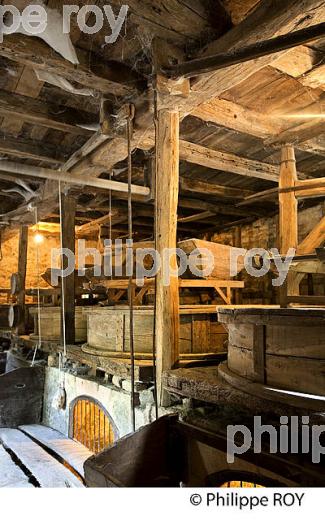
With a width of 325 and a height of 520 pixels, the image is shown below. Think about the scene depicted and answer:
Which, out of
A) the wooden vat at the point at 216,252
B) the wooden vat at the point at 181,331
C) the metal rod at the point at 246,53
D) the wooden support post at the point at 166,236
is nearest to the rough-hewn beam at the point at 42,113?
the wooden support post at the point at 166,236

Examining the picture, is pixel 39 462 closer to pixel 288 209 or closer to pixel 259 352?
pixel 259 352

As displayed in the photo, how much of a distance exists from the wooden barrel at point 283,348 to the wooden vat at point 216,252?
2.03 metres

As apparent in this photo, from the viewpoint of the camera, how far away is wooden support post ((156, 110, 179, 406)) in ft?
11.1

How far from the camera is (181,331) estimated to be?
14.2ft

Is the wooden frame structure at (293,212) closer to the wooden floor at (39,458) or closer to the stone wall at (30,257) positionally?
the wooden floor at (39,458)

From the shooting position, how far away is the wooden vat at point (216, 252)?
490 centimetres

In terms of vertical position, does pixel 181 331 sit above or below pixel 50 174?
below

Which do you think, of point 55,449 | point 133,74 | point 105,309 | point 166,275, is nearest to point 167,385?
point 166,275

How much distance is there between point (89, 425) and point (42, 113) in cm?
417

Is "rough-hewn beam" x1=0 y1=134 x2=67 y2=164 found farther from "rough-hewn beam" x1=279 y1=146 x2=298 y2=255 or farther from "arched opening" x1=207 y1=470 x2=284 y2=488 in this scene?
"arched opening" x1=207 y1=470 x2=284 y2=488

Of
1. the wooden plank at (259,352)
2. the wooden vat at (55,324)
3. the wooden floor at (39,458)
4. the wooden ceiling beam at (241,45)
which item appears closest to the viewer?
the wooden ceiling beam at (241,45)

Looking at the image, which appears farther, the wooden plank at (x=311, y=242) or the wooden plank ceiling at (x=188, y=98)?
the wooden plank at (x=311, y=242)

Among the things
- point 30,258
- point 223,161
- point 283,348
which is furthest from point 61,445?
point 30,258
